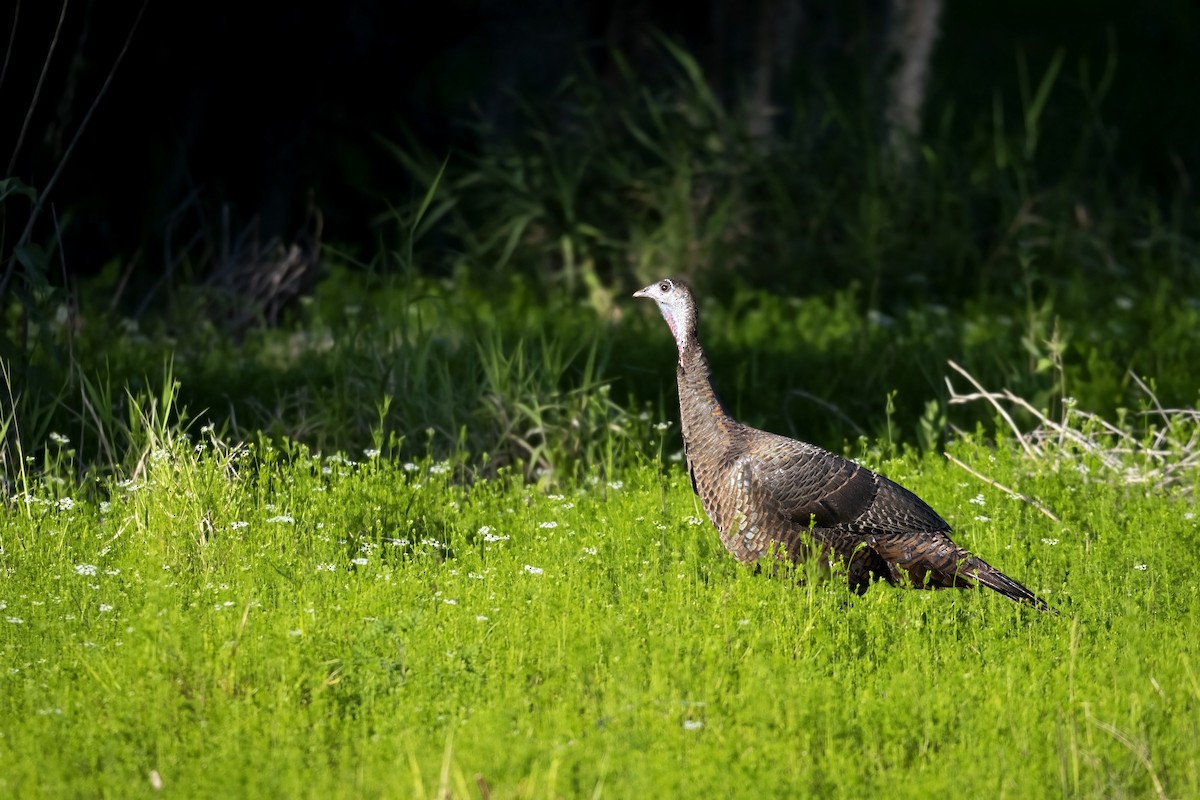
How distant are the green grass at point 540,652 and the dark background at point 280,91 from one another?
2.57 m

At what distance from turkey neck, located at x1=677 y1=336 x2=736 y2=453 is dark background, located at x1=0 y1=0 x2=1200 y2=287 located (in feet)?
9.13

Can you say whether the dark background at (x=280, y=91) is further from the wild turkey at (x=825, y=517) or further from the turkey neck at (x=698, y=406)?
the wild turkey at (x=825, y=517)

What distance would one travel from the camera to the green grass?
4297 millimetres

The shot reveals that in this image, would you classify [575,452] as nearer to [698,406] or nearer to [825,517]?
[698,406]

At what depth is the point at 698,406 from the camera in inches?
238

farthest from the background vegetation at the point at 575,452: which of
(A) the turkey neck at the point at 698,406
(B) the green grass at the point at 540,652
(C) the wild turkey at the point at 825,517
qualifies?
(A) the turkey neck at the point at 698,406

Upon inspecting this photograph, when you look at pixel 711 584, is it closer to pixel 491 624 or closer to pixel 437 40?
pixel 491 624

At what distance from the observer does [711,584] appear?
5.71 m

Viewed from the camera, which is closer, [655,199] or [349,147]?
Answer: [655,199]

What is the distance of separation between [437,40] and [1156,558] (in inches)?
264

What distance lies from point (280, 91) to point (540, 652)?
246 inches

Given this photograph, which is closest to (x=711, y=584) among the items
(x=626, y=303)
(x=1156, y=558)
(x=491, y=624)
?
(x=491, y=624)

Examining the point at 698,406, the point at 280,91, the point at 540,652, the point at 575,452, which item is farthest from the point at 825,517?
the point at 280,91

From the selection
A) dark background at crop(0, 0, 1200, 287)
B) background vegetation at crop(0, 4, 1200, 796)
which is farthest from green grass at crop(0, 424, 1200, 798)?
dark background at crop(0, 0, 1200, 287)
